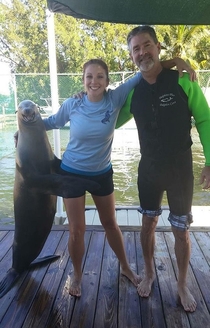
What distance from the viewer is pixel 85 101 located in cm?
213

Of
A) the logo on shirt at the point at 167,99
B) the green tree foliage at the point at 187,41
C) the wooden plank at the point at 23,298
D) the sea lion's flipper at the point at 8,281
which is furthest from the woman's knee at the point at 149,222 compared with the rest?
the green tree foliage at the point at 187,41

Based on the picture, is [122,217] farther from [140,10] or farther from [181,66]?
[140,10]

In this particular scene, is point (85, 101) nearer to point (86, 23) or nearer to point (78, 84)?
point (78, 84)

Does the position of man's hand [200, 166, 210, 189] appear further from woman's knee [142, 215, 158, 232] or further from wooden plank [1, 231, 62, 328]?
wooden plank [1, 231, 62, 328]

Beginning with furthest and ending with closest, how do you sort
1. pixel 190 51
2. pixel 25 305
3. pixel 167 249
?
pixel 190 51, pixel 167 249, pixel 25 305

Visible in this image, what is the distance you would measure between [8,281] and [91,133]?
4.56 feet

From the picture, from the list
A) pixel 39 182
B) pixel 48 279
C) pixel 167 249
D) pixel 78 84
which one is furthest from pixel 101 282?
pixel 78 84

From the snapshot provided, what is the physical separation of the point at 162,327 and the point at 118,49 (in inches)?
709

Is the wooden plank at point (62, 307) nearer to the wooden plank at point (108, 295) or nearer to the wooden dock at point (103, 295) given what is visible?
the wooden dock at point (103, 295)

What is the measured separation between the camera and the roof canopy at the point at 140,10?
2.22 metres

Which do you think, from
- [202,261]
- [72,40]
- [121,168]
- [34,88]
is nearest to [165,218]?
[202,261]

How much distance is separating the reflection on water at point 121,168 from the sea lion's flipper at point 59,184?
3.42 m

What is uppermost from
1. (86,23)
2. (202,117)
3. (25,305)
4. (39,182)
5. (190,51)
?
(86,23)

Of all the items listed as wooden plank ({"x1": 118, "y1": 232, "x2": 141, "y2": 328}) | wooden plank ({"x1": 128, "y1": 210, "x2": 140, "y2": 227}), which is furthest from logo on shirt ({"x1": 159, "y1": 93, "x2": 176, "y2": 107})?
wooden plank ({"x1": 128, "y1": 210, "x2": 140, "y2": 227})
